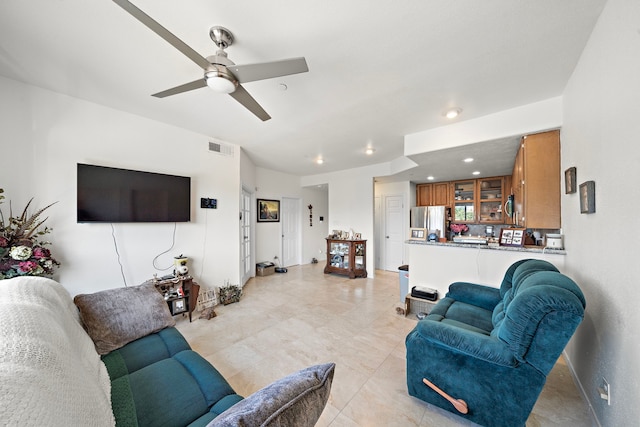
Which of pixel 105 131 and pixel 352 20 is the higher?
pixel 352 20

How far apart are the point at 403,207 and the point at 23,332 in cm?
562

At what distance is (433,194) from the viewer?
17.5ft

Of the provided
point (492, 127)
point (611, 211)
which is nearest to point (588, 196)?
point (611, 211)

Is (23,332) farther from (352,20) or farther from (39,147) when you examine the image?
(39,147)

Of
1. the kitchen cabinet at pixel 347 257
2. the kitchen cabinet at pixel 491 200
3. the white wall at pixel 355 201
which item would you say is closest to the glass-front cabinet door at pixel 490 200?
the kitchen cabinet at pixel 491 200

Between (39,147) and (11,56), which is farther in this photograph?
(39,147)

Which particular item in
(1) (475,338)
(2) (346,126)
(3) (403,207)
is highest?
(2) (346,126)

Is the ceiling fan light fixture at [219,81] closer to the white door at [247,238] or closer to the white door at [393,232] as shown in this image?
the white door at [247,238]

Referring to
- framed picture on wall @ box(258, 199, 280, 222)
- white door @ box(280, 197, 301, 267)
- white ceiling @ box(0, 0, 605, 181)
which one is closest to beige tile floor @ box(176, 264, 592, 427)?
framed picture on wall @ box(258, 199, 280, 222)

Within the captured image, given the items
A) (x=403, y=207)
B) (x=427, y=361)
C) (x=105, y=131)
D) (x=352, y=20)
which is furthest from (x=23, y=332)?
(x=403, y=207)

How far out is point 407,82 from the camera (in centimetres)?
204

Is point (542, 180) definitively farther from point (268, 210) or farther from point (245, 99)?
point (268, 210)

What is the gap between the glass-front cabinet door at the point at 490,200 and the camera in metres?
4.54

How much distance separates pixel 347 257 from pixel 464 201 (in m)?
2.88
